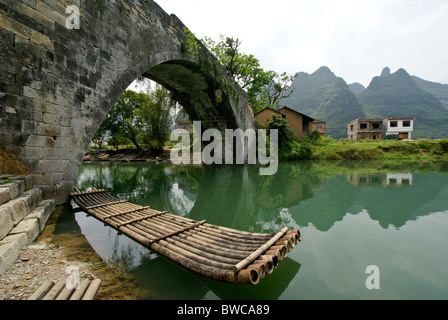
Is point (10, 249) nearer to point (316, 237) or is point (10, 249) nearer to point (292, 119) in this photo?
point (316, 237)

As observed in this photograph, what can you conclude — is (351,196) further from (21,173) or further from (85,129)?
(21,173)

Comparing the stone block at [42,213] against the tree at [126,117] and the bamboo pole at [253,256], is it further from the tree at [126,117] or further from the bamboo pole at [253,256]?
the tree at [126,117]

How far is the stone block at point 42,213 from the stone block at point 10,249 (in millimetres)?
796

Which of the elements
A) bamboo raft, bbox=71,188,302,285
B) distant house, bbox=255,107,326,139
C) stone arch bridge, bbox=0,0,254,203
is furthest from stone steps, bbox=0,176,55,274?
distant house, bbox=255,107,326,139

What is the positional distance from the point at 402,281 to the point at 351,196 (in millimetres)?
4467

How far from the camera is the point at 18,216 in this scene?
3.12 meters

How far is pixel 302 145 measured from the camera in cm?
2145

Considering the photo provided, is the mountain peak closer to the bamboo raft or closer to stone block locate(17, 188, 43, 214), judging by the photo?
the bamboo raft

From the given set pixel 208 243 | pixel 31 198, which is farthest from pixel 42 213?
pixel 208 243

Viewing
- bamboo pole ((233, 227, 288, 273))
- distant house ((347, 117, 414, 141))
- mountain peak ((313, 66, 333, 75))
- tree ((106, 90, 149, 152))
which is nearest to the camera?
bamboo pole ((233, 227, 288, 273))

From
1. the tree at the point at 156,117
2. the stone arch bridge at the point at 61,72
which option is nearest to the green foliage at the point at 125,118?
the tree at the point at 156,117

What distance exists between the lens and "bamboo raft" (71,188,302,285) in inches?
82.3

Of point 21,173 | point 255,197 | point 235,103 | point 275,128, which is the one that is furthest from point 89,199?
point 275,128

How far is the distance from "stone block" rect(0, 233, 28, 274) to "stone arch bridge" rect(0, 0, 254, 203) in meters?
2.42
